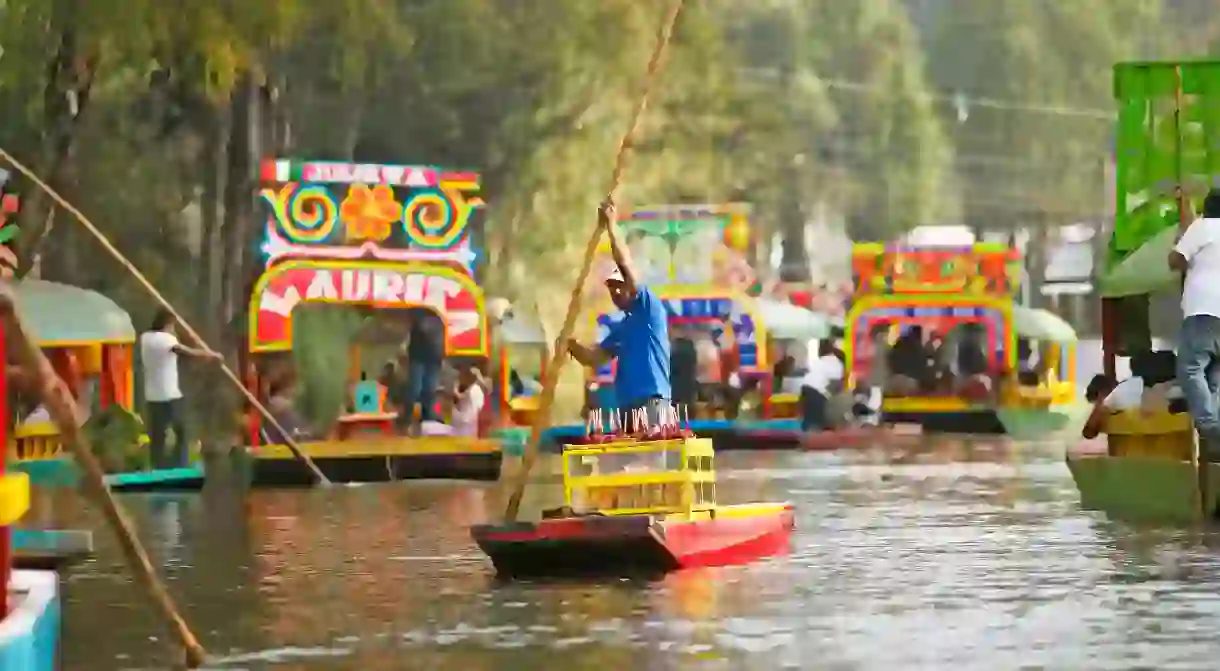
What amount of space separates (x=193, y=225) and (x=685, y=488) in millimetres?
22587

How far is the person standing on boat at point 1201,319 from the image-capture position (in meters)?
15.5

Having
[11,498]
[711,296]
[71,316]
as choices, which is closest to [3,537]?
[11,498]

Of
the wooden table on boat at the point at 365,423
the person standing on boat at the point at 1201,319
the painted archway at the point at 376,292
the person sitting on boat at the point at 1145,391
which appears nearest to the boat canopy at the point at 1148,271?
the person sitting on boat at the point at 1145,391

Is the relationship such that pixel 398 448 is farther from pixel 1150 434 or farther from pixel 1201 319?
pixel 1201 319

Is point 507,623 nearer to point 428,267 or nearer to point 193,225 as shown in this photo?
point 428,267

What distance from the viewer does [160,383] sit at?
23859mm

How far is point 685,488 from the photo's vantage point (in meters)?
14.2

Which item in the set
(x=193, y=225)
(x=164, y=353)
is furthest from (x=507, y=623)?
(x=193, y=225)

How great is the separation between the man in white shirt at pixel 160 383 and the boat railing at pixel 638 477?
927cm

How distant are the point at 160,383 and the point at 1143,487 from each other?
10064 millimetres

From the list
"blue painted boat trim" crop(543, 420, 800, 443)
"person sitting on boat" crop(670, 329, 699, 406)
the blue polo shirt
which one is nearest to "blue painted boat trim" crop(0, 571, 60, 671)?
the blue polo shirt

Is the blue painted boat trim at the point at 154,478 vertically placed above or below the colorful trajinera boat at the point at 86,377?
below

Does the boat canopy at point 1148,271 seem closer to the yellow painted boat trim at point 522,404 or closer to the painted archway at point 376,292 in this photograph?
the painted archway at point 376,292

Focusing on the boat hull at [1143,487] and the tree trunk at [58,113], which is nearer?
the boat hull at [1143,487]
